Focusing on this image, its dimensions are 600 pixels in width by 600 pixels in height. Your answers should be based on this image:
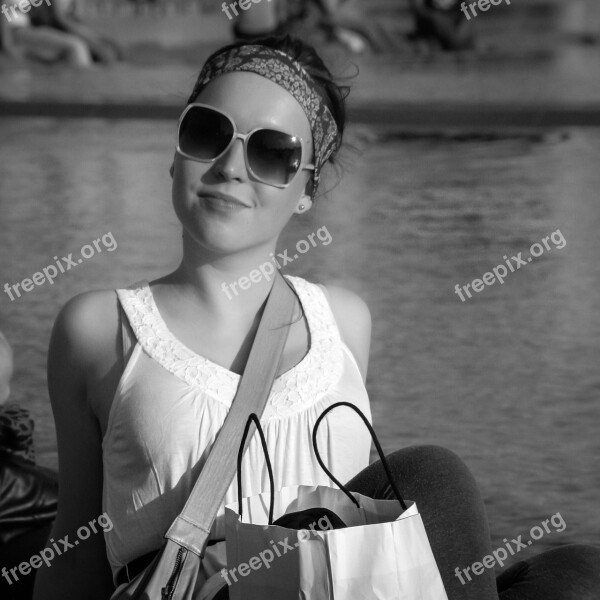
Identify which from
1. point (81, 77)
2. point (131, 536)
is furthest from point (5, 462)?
point (81, 77)

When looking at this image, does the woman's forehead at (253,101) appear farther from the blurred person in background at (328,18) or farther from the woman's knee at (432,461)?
the blurred person in background at (328,18)

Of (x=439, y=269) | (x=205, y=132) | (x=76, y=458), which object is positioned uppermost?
(x=205, y=132)

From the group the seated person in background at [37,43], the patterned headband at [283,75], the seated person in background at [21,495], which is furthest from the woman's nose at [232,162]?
the seated person in background at [37,43]

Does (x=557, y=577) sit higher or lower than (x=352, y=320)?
lower

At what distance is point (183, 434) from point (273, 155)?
51cm

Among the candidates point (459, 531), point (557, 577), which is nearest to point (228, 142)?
point (459, 531)

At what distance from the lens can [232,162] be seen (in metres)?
2.42

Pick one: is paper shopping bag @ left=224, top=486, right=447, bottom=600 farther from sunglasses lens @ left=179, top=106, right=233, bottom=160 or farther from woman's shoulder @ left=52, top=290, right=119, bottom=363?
sunglasses lens @ left=179, top=106, right=233, bottom=160

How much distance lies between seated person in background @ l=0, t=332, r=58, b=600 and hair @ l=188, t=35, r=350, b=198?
118cm

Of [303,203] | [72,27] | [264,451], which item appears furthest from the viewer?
[72,27]

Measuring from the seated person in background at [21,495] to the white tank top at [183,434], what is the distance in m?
0.85

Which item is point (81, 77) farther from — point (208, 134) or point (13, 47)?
point (208, 134)

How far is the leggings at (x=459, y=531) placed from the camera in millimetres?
2127

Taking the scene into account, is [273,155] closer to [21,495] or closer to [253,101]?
[253,101]
